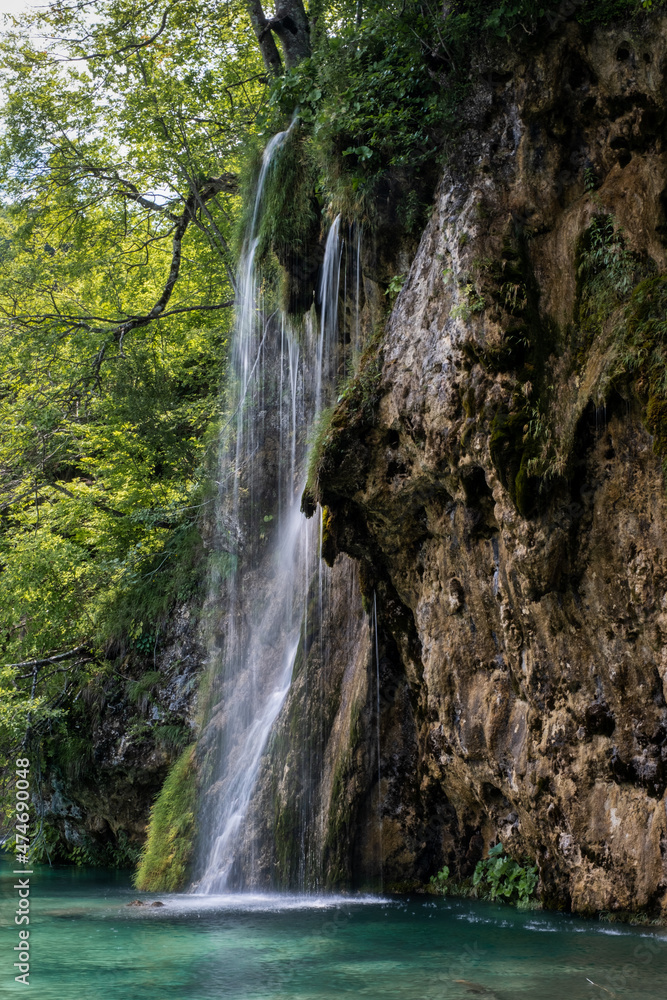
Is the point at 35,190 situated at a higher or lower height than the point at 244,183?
higher

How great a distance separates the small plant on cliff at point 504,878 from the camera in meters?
7.94

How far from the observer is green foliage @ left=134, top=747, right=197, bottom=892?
1088 centimetres

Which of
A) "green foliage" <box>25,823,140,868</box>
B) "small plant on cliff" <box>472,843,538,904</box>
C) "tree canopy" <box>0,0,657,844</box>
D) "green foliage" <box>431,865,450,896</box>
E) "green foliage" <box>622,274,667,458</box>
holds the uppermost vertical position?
"tree canopy" <box>0,0,657,844</box>

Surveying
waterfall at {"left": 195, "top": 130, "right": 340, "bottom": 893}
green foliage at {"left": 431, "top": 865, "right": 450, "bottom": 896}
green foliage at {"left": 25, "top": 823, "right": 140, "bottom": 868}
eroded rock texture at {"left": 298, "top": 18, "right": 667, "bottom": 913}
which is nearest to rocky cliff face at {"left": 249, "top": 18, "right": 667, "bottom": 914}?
eroded rock texture at {"left": 298, "top": 18, "right": 667, "bottom": 913}

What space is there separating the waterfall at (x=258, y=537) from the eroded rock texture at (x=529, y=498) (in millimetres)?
1991

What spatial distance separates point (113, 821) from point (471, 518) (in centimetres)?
1127

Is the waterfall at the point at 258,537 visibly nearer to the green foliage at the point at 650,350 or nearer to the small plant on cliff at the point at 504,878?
the small plant on cliff at the point at 504,878

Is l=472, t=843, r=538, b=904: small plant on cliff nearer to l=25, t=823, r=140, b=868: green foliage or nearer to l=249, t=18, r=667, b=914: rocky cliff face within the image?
l=249, t=18, r=667, b=914: rocky cliff face

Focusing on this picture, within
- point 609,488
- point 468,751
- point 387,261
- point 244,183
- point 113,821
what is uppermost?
point 244,183

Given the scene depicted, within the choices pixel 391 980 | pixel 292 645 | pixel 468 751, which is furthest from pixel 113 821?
pixel 391 980

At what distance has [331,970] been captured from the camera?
17.1 ft

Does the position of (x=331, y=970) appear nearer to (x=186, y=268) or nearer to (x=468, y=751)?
(x=468, y=751)

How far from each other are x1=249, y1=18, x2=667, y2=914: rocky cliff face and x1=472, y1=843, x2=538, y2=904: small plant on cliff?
8.2 inches

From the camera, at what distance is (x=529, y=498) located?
7062 mm
